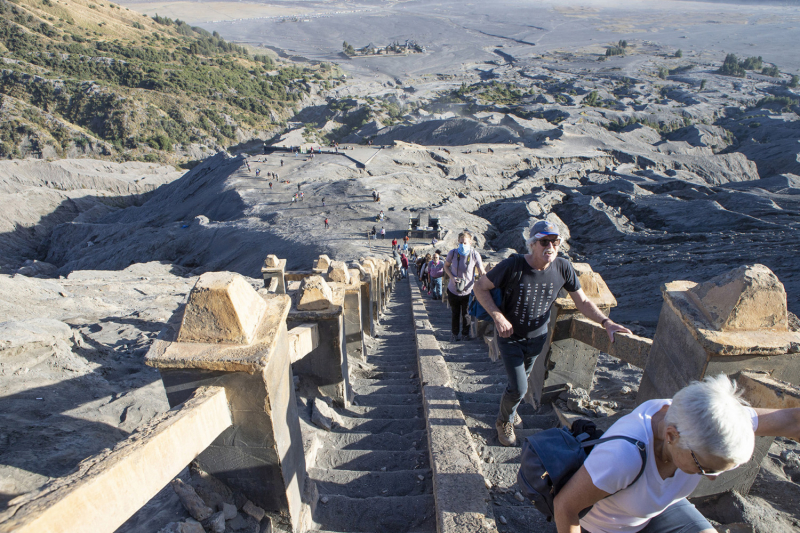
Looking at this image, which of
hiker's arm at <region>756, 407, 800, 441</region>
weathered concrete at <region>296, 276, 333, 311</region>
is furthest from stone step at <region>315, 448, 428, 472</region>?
hiker's arm at <region>756, 407, 800, 441</region>

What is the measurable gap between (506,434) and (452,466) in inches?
25.6

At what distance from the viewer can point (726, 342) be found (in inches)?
86.7

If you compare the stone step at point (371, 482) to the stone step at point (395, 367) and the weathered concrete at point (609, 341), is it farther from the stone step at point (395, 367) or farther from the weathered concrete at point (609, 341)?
the stone step at point (395, 367)

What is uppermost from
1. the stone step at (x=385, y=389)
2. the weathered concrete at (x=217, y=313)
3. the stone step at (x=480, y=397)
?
the weathered concrete at (x=217, y=313)

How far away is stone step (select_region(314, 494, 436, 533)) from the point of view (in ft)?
8.29

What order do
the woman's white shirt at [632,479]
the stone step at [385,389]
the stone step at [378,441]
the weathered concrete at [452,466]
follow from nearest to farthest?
the woman's white shirt at [632,479] < the weathered concrete at [452,466] < the stone step at [378,441] < the stone step at [385,389]

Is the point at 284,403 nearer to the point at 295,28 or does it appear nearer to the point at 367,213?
the point at 367,213

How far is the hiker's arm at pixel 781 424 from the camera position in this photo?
64.5 inches

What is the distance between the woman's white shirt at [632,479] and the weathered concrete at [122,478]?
1.65 meters

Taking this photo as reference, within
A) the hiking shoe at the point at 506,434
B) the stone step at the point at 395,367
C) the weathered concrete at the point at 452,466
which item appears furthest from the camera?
the stone step at the point at 395,367

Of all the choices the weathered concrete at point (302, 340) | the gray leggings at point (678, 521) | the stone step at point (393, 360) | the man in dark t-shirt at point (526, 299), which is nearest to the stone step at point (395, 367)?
the stone step at point (393, 360)

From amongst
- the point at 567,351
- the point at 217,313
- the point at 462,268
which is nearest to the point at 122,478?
the point at 217,313

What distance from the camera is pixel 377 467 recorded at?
3.06 m

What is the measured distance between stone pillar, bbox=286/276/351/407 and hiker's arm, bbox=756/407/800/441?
2740mm
